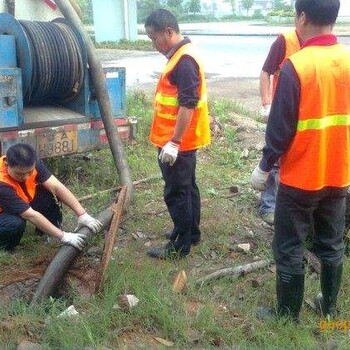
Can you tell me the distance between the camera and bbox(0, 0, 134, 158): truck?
183 inches

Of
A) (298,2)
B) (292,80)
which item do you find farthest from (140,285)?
(298,2)

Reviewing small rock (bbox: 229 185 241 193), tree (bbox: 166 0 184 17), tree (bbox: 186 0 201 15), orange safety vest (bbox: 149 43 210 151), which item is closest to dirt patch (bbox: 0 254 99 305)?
orange safety vest (bbox: 149 43 210 151)

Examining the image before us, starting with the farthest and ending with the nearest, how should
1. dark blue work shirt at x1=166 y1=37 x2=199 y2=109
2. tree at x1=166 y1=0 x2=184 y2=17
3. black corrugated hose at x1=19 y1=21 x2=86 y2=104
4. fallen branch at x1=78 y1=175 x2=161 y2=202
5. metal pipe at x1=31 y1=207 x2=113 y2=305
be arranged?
tree at x1=166 y1=0 x2=184 y2=17 < fallen branch at x1=78 y1=175 x2=161 y2=202 < black corrugated hose at x1=19 y1=21 x2=86 y2=104 < dark blue work shirt at x1=166 y1=37 x2=199 y2=109 < metal pipe at x1=31 y1=207 x2=113 y2=305

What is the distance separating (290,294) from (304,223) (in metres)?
0.42

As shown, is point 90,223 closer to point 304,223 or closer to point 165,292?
point 165,292

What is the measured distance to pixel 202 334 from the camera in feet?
9.92

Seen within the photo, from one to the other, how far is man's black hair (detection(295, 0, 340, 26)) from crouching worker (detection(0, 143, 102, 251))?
7.02ft

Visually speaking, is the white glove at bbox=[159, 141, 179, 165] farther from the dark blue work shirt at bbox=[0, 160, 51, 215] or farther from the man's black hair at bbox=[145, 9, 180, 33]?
the dark blue work shirt at bbox=[0, 160, 51, 215]

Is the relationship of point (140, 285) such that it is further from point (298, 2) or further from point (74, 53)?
point (74, 53)

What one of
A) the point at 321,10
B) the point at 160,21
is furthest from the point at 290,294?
the point at 160,21

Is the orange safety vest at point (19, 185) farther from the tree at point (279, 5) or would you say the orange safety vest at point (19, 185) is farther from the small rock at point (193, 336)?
the tree at point (279, 5)

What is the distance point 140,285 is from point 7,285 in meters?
0.93

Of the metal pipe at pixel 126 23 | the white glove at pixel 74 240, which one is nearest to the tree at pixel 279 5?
the metal pipe at pixel 126 23

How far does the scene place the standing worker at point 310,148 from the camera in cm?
272
